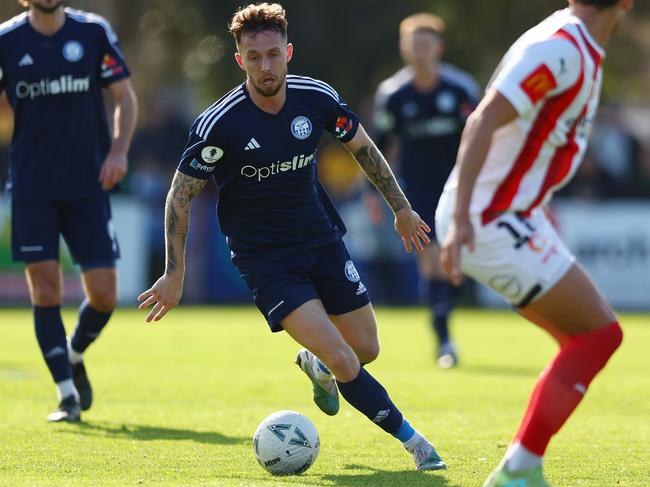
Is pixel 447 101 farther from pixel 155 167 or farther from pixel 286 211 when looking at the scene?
pixel 155 167

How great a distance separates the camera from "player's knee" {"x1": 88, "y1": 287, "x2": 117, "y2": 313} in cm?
851

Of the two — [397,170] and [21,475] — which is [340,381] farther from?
[397,170]

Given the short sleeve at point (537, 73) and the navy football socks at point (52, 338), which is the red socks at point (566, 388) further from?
the navy football socks at point (52, 338)

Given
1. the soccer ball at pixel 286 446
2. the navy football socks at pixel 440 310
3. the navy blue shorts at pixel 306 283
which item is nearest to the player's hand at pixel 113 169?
the navy blue shorts at pixel 306 283

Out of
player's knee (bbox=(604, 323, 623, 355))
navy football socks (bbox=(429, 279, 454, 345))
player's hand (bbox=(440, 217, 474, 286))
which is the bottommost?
navy football socks (bbox=(429, 279, 454, 345))

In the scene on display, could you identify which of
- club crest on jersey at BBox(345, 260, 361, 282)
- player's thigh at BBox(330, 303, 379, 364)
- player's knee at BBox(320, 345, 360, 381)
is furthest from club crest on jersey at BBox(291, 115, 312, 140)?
player's knee at BBox(320, 345, 360, 381)

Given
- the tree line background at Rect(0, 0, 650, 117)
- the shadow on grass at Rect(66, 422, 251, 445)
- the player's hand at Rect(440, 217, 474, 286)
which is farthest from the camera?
the tree line background at Rect(0, 0, 650, 117)

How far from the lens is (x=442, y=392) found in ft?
32.7

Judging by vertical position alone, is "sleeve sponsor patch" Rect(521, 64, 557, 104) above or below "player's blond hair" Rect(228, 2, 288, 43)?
below

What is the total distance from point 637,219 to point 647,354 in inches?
269

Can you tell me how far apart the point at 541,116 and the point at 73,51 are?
161 inches

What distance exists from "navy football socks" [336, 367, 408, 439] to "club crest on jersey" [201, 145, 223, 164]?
1.27m

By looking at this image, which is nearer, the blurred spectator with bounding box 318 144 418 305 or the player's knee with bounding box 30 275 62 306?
the player's knee with bounding box 30 275 62 306

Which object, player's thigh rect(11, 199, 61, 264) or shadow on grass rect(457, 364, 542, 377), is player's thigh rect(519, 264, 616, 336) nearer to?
player's thigh rect(11, 199, 61, 264)
